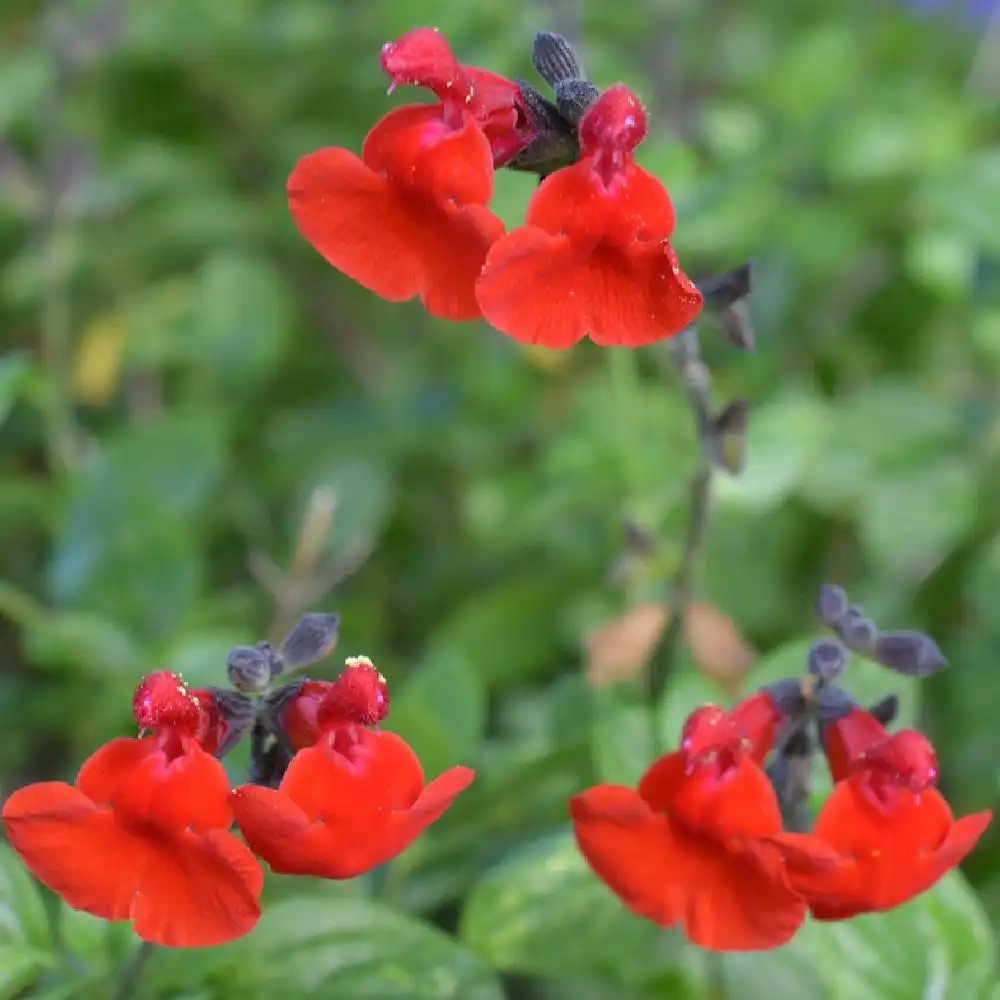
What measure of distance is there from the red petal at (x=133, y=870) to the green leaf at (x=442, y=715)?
0.61 metres

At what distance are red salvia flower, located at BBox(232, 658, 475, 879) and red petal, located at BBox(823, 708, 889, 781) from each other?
1.07 feet

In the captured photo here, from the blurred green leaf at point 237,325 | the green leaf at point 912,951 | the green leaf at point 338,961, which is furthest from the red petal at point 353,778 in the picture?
the blurred green leaf at point 237,325

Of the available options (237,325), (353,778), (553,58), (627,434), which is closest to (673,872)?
(353,778)

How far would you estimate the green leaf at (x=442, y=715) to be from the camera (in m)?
1.52

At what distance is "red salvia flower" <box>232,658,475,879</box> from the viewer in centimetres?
89

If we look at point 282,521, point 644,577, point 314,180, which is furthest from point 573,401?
point 314,180

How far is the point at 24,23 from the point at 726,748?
10.7 feet

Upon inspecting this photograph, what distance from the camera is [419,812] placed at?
35.9 inches

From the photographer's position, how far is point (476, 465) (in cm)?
239

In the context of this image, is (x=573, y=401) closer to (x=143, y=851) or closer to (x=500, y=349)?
(x=500, y=349)

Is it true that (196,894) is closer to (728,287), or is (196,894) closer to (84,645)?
(728,287)

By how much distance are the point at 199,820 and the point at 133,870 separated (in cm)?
6

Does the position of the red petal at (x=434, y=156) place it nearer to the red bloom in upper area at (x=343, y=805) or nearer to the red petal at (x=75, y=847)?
the red bloom in upper area at (x=343, y=805)

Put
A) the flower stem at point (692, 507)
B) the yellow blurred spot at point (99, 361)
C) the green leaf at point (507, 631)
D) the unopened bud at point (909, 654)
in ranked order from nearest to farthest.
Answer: the unopened bud at point (909, 654), the flower stem at point (692, 507), the green leaf at point (507, 631), the yellow blurred spot at point (99, 361)
